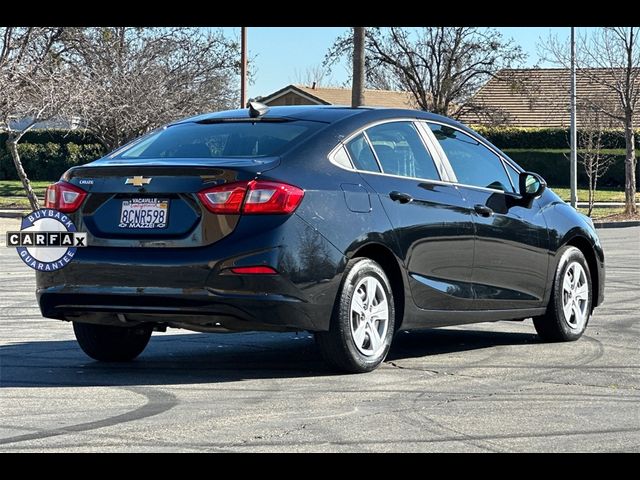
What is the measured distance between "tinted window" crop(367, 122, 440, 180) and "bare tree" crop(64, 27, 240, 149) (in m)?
25.0

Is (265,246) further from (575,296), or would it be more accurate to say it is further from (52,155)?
(52,155)

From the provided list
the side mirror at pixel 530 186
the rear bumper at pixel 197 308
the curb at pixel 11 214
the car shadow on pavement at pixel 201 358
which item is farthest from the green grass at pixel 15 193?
the rear bumper at pixel 197 308

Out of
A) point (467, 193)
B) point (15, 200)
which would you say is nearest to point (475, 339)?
point (467, 193)

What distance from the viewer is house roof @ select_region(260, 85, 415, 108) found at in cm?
6278

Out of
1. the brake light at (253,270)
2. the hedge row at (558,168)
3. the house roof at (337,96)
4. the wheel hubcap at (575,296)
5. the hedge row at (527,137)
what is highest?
the house roof at (337,96)

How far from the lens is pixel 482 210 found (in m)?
9.14

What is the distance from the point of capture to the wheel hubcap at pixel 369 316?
805 centimetres

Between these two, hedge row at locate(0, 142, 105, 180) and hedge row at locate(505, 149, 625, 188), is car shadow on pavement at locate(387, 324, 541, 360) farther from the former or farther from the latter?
hedge row at locate(0, 142, 105, 180)

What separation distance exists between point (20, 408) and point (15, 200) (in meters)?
38.3

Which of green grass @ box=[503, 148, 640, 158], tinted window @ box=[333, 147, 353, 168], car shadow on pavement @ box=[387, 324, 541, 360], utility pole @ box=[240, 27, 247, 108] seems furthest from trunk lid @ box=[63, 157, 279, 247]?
green grass @ box=[503, 148, 640, 158]

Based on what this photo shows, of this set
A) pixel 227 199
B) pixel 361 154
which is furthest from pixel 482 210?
pixel 227 199

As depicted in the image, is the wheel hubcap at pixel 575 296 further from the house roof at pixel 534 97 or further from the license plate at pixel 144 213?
the house roof at pixel 534 97

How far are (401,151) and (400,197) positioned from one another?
0.51 metres
